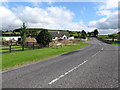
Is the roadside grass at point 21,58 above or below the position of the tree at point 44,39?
below

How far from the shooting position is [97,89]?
489cm

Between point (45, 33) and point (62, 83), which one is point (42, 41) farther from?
point (62, 83)

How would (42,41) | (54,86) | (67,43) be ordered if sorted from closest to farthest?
(54,86)
(42,41)
(67,43)

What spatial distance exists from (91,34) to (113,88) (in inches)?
7512

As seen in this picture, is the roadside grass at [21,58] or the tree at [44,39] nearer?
the roadside grass at [21,58]

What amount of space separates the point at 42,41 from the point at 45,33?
229 centimetres

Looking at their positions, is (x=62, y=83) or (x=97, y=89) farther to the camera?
(x=62, y=83)

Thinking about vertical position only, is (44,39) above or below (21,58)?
above

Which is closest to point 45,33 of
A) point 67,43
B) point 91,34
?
point 67,43

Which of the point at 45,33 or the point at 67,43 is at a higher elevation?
the point at 45,33

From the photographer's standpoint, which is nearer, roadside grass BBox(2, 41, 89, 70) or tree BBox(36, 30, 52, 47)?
roadside grass BBox(2, 41, 89, 70)

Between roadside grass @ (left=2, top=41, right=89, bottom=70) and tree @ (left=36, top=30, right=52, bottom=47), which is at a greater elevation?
tree @ (left=36, top=30, right=52, bottom=47)

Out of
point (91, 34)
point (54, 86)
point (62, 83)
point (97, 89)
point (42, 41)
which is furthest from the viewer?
point (91, 34)

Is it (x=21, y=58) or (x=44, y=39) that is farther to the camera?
(x=44, y=39)
